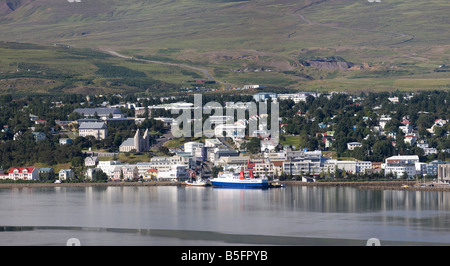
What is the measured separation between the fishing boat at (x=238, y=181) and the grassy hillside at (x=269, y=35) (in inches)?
1152

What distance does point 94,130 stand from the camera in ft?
141

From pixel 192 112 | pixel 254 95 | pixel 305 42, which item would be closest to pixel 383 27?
pixel 305 42

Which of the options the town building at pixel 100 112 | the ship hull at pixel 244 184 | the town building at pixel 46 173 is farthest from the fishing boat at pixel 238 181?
the town building at pixel 100 112

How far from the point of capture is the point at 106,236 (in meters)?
18.2

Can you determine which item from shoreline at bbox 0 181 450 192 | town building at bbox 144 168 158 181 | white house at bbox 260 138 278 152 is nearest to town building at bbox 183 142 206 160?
white house at bbox 260 138 278 152

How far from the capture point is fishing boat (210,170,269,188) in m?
33.7

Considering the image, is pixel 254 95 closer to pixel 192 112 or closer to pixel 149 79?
pixel 192 112

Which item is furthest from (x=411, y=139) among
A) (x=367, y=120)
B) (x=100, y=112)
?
(x=100, y=112)

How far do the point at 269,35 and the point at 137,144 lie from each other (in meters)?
45.4

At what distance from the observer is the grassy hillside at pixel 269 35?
6962 centimetres

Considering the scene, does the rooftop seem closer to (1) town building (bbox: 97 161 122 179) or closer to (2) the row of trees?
(1) town building (bbox: 97 161 122 179)

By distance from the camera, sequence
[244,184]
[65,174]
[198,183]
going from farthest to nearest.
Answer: [65,174]
[198,183]
[244,184]

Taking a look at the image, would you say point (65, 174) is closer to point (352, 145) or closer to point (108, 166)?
point (108, 166)

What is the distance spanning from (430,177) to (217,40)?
49.3 metres
